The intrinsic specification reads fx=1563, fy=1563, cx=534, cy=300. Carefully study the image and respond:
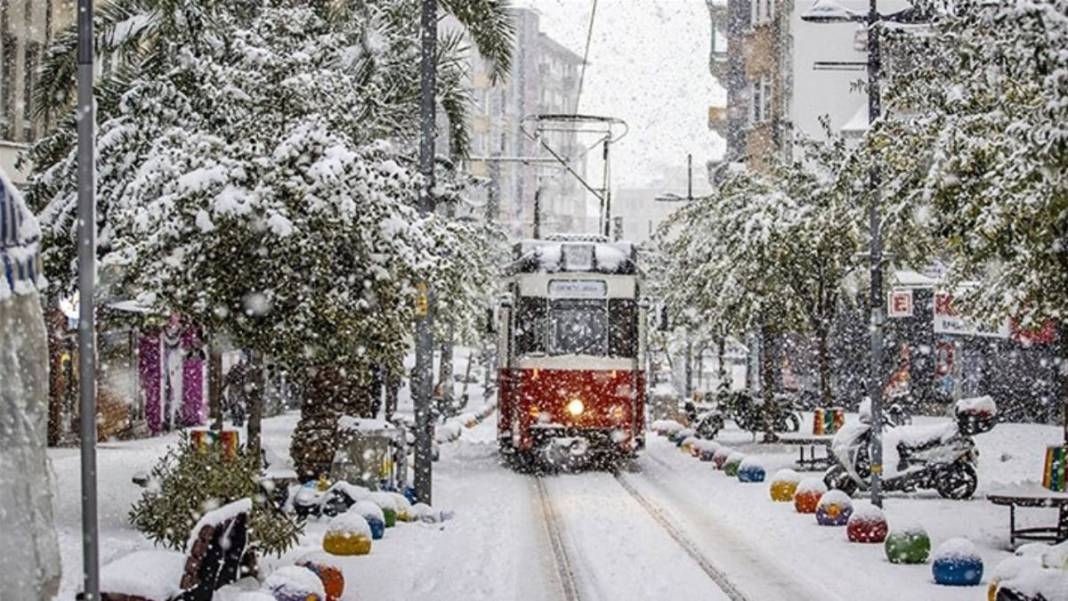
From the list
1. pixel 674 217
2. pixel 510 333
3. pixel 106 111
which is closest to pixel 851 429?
pixel 510 333

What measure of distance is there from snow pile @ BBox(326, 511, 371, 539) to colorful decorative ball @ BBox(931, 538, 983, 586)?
5.65 metres

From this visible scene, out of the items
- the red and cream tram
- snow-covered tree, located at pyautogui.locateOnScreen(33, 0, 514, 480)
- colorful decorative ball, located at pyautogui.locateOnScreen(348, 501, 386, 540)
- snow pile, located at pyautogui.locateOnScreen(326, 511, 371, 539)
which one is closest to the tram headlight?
the red and cream tram

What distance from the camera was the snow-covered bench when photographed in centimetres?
971

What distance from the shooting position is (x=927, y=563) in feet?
51.6

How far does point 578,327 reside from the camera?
91.3 feet

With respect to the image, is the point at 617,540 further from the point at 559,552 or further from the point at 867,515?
the point at 867,515

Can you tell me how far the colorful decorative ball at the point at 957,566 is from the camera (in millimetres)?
14148

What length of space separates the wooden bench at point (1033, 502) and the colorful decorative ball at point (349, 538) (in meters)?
6.43

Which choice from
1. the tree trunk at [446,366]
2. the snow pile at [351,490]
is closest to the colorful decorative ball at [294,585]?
the snow pile at [351,490]

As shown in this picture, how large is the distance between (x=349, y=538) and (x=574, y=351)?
12159 millimetres

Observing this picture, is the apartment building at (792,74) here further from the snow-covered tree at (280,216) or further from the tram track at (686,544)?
the snow-covered tree at (280,216)

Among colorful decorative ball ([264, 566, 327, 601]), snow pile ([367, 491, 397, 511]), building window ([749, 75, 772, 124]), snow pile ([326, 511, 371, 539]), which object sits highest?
building window ([749, 75, 772, 124])

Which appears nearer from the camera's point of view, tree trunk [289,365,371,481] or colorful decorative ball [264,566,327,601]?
colorful decorative ball [264,566,327,601]

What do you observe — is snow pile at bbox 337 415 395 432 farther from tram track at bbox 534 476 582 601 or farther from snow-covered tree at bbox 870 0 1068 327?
snow-covered tree at bbox 870 0 1068 327
